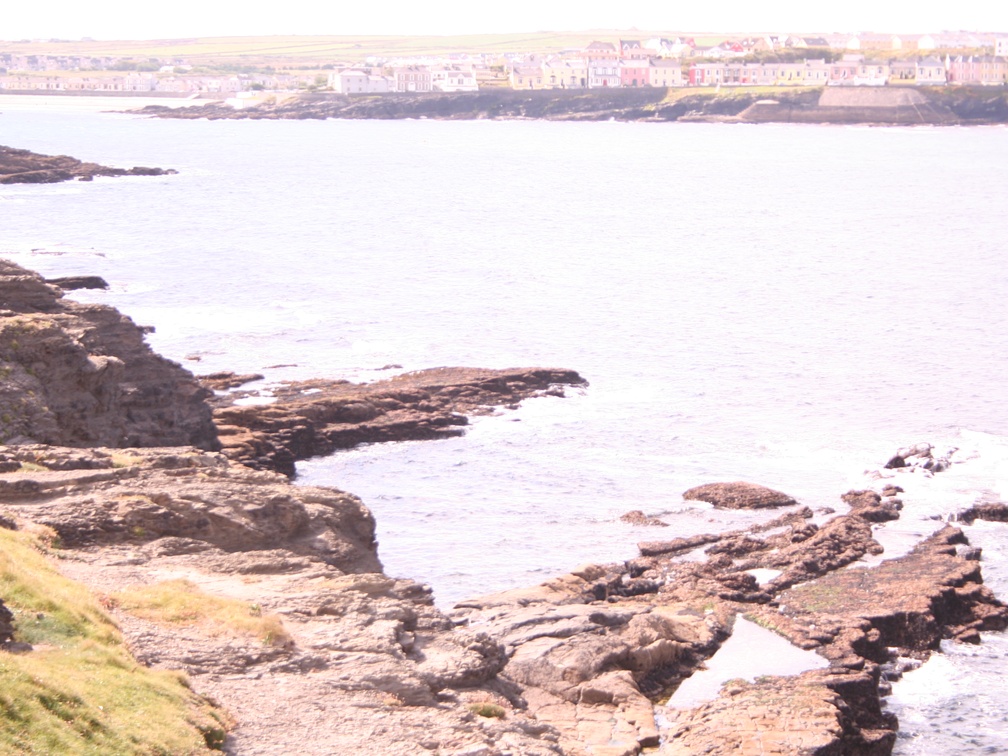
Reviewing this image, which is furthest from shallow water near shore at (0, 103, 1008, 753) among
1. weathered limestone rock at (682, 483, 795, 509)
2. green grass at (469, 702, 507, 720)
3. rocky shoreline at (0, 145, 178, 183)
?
green grass at (469, 702, 507, 720)

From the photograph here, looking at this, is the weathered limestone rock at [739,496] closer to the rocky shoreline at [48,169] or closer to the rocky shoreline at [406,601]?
the rocky shoreline at [406,601]

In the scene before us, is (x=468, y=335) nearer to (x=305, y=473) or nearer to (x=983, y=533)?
(x=305, y=473)

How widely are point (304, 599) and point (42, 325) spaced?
13.9m

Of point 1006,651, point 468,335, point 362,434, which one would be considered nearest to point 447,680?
point 1006,651

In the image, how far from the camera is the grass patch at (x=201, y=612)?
702 inches

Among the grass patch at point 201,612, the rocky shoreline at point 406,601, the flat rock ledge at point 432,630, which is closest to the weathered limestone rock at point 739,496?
the rocky shoreline at point 406,601

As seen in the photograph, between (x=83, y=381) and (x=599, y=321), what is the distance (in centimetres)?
3714

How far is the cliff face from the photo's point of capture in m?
28.8

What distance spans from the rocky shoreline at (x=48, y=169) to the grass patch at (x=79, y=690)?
111170 mm

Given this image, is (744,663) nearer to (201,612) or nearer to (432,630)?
(432,630)

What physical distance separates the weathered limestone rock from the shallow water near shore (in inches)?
25.7

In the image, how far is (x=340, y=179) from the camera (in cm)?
14362

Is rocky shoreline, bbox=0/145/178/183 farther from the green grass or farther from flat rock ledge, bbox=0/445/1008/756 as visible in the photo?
the green grass

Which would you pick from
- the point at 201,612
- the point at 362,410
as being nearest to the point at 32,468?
the point at 201,612
